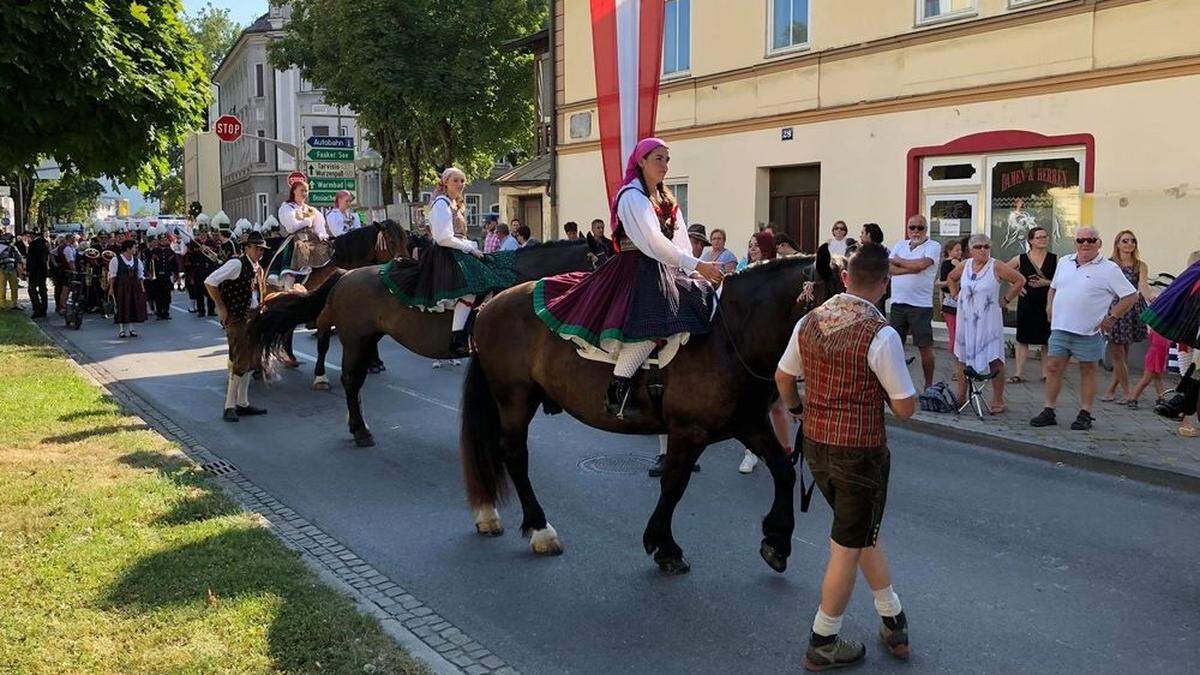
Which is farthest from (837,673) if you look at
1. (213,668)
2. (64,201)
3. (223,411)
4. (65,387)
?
(64,201)

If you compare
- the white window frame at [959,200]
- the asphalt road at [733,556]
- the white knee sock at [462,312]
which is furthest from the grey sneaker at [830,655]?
the white window frame at [959,200]

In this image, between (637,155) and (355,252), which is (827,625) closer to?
(637,155)

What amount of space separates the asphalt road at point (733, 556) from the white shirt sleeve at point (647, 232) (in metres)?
1.81

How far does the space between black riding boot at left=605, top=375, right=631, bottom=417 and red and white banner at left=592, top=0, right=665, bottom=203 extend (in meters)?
5.47

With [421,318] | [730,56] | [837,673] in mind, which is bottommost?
[837,673]

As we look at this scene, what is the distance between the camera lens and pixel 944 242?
15.7 m

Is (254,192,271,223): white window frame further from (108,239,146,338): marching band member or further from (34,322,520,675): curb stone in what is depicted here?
(34,322,520,675): curb stone

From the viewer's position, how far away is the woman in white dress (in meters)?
12.6

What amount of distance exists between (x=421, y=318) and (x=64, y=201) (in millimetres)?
93263

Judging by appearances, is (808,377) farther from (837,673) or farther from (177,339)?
(177,339)

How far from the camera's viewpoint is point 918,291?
434 inches

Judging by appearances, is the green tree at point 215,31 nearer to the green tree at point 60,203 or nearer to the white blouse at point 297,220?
the green tree at point 60,203

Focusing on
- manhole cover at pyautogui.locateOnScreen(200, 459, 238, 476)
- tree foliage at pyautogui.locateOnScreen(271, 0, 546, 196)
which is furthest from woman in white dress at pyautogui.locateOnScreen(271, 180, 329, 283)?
tree foliage at pyautogui.locateOnScreen(271, 0, 546, 196)

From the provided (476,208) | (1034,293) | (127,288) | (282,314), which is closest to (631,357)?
(282,314)
